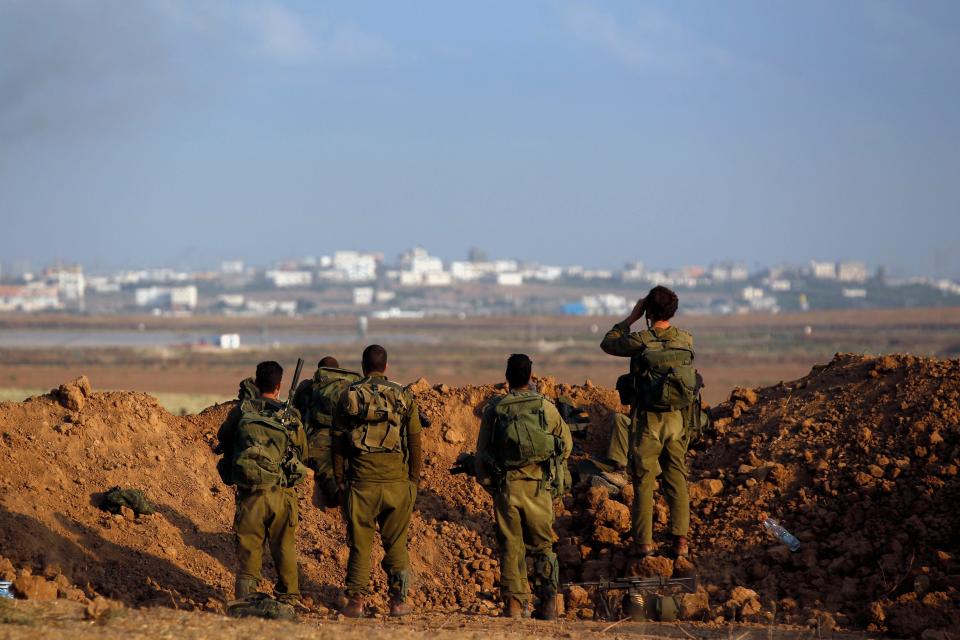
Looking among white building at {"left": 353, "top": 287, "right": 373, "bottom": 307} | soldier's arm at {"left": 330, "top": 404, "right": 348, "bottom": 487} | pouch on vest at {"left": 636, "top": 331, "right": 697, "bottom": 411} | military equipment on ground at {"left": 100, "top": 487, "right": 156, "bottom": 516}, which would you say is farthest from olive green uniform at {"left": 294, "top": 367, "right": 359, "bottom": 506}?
white building at {"left": 353, "top": 287, "right": 373, "bottom": 307}

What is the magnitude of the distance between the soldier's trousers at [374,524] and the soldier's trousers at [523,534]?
0.61 m

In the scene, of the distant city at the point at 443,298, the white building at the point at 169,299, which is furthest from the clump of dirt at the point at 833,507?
the white building at the point at 169,299

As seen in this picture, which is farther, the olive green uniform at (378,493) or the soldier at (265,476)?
the olive green uniform at (378,493)

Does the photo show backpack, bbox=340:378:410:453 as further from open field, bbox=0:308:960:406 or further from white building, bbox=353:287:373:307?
white building, bbox=353:287:373:307

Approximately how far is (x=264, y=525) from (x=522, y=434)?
1698mm

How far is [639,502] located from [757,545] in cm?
107

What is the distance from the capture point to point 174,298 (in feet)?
541

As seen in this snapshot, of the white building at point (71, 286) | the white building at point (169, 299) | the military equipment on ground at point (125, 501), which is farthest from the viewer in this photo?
the white building at point (71, 286)

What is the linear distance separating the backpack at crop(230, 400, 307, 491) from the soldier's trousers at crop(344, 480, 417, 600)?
1.46 feet

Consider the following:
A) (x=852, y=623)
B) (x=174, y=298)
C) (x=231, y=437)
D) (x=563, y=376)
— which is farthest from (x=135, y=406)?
(x=174, y=298)

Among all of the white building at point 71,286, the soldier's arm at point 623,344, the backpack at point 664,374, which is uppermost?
the white building at point 71,286

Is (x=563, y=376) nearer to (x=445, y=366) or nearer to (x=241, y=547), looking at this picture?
(x=445, y=366)

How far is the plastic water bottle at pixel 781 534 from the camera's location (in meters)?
8.87

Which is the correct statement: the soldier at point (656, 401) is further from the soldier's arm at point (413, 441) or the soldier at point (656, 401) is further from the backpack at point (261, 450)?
the backpack at point (261, 450)
